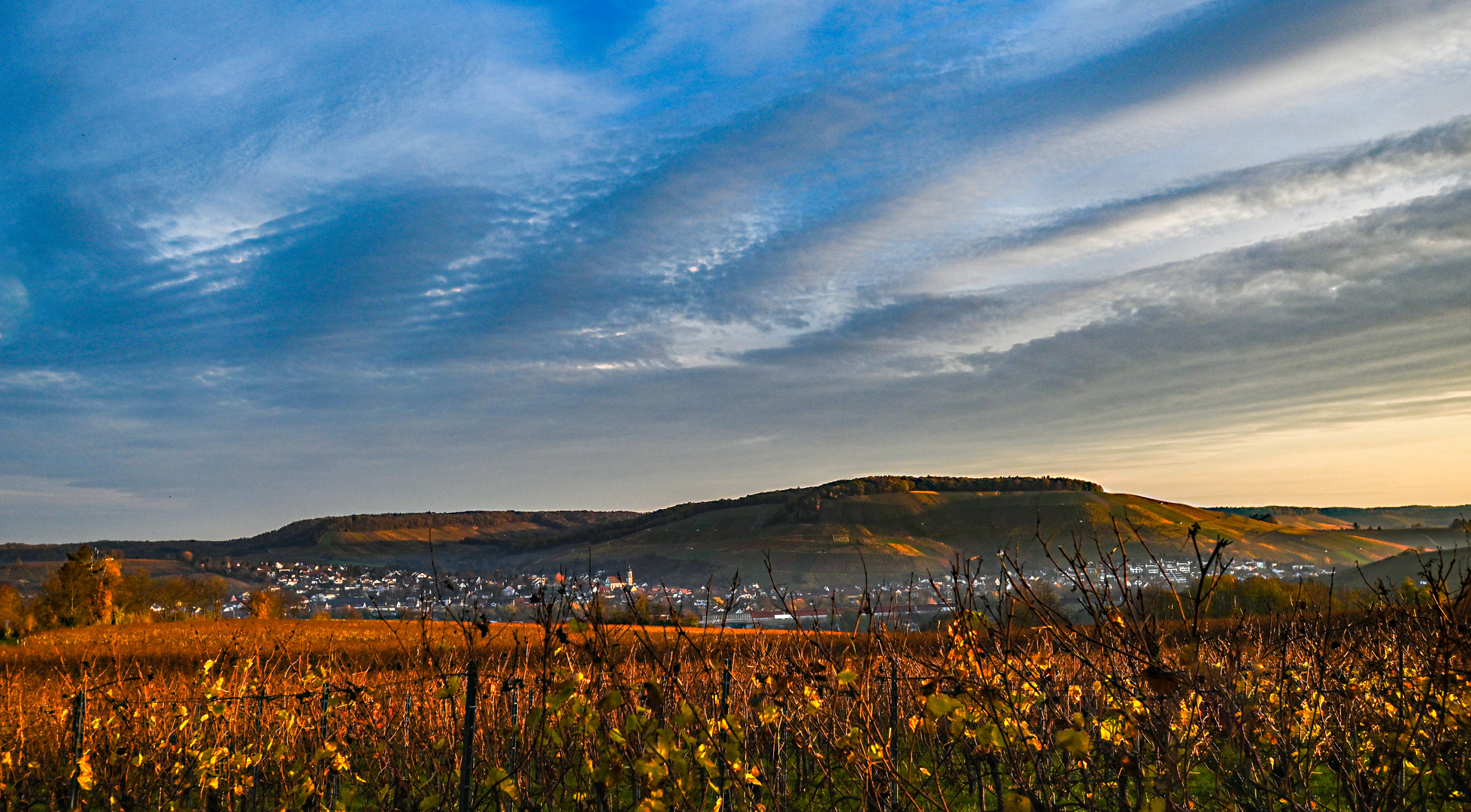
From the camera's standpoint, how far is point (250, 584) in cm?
17325

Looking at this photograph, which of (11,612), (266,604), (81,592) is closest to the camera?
(81,592)

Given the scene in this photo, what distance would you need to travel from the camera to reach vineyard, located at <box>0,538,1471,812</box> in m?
2.85

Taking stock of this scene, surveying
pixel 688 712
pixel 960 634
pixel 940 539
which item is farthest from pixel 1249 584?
pixel 940 539

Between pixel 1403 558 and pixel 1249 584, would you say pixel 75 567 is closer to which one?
pixel 1249 584

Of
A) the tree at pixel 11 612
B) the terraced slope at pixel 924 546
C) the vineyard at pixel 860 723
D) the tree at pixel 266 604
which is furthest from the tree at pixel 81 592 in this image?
the vineyard at pixel 860 723

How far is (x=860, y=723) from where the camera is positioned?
306 centimetres

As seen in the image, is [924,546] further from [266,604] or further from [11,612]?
[11,612]

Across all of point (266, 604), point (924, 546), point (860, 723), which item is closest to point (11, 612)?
point (266, 604)

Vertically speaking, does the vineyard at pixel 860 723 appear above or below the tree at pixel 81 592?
above

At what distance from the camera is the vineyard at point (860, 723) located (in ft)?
9.34

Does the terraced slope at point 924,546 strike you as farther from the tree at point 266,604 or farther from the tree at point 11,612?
the tree at point 11,612

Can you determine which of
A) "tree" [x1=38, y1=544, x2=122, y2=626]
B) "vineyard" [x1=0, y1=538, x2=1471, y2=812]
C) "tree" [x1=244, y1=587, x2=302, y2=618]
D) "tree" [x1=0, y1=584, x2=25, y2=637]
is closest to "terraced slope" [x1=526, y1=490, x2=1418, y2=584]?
"tree" [x1=244, y1=587, x2=302, y2=618]

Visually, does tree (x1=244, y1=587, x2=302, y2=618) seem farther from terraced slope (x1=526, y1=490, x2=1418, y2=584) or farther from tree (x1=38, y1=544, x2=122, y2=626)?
terraced slope (x1=526, y1=490, x2=1418, y2=584)

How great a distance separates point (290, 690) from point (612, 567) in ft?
597
